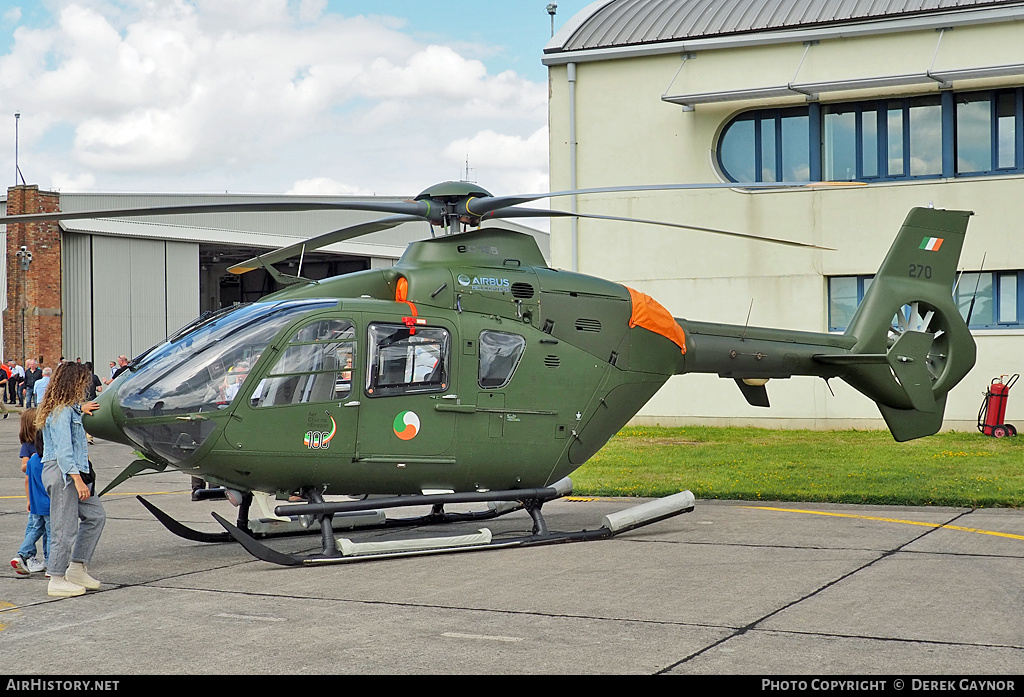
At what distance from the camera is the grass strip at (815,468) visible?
12.7m

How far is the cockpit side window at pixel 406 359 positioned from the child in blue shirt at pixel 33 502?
270 cm

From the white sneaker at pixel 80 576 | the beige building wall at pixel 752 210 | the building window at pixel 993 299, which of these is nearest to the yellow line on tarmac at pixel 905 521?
the white sneaker at pixel 80 576

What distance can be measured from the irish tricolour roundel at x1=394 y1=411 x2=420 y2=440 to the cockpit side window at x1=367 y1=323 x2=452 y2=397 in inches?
8.2

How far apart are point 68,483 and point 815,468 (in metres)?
10.8

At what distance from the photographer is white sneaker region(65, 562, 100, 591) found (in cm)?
773

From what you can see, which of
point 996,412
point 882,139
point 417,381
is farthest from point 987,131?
point 417,381

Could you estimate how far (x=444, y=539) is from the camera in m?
9.23

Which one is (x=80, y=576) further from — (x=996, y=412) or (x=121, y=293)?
(x=121, y=293)

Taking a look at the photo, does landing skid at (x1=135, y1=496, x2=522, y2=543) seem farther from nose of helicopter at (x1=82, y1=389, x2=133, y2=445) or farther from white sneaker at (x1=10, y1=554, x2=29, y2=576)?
white sneaker at (x1=10, y1=554, x2=29, y2=576)

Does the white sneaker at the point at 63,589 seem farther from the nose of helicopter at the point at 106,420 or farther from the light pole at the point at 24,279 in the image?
the light pole at the point at 24,279

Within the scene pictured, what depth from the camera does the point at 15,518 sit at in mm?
11602
